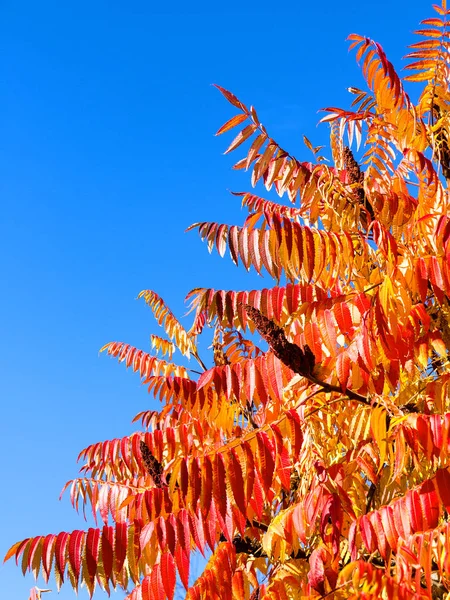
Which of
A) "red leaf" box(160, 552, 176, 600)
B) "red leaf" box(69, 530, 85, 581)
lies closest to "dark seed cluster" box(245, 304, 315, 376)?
"red leaf" box(160, 552, 176, 600)

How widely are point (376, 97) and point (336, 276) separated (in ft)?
3.98

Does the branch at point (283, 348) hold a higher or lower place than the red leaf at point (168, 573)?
higher

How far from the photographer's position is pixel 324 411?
14.0ft

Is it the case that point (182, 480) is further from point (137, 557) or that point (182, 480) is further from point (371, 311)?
point (371, 311)

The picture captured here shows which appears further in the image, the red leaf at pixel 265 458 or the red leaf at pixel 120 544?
the red leaf at pixel 120 544

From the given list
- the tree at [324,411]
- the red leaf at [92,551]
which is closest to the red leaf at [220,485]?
the tree at [324,411]

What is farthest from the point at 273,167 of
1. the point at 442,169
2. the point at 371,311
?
the point at 371,311

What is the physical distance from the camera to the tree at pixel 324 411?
3.30 m

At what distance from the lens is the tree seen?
330 cm

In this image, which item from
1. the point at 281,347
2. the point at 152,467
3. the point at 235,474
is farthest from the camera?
the point at 152,467

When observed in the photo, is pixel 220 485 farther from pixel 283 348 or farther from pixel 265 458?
pixel 283 348

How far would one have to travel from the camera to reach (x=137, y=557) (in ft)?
12.1

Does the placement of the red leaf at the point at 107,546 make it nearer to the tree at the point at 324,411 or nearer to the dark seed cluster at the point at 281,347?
the tree at the point at 324,411

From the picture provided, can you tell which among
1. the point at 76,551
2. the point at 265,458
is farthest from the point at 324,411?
the point at 76,551
